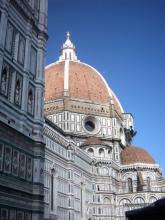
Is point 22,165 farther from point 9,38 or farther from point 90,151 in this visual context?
point 90,151

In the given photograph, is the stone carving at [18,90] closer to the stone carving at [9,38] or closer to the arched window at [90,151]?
the stone carving at [9,38]

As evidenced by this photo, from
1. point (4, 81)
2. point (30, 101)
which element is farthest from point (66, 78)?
point (4, 81)

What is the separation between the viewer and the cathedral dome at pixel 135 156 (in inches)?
2131

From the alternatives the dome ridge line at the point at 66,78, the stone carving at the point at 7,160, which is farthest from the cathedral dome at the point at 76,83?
the stone carving at the point at 7,160

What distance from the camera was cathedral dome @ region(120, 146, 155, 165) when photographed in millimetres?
54125

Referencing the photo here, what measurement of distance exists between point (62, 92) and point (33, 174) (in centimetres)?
4212

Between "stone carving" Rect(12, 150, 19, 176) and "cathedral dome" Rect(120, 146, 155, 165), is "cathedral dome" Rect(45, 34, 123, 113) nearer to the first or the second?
"cathedral dome" Rect(120, 146, 155, 165)

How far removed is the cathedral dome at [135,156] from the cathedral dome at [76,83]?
9.60 meters

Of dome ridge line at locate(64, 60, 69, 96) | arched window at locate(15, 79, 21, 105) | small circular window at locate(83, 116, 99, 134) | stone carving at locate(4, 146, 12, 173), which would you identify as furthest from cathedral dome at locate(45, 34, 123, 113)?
stone carving at locate(4, 146, 12, 173)

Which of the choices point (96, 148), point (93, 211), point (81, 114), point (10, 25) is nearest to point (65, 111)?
point (81, 114)

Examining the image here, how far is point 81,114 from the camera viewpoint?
5647cm

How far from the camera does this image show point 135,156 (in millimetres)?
54625

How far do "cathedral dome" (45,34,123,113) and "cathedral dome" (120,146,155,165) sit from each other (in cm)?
960

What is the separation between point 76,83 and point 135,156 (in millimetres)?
17291
